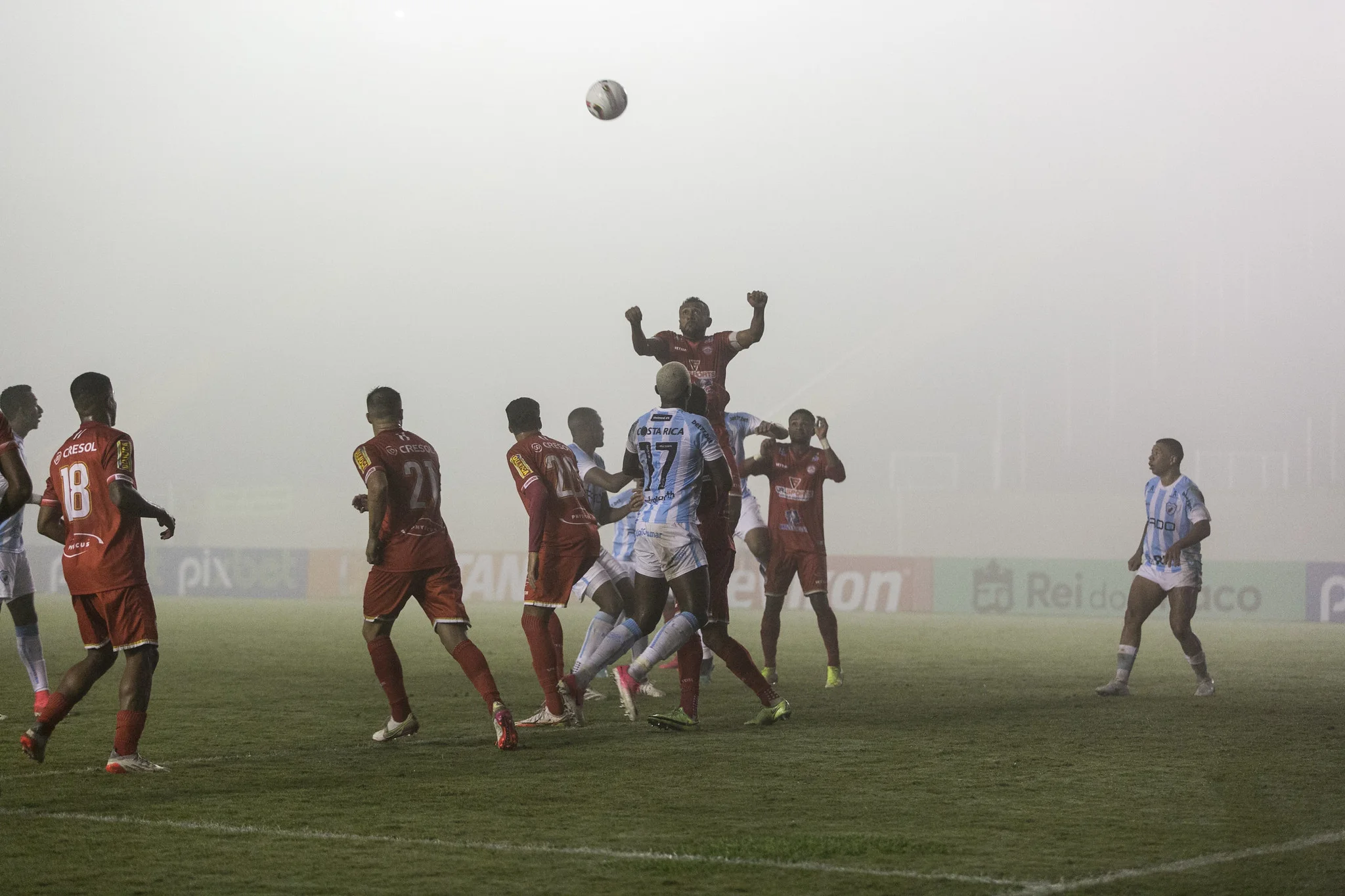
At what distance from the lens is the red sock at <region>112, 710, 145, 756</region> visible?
309 inches

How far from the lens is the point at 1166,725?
34.4 feet

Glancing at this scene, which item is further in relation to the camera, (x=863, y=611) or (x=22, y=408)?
(x=863, y=611)

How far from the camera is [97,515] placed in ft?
25.8

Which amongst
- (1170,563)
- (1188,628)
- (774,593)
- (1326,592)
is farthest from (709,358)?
(1326,592)

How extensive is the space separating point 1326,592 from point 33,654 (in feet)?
86.3

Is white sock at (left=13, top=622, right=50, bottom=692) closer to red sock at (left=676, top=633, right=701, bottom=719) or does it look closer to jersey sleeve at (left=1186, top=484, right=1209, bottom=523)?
red sock at (left=676, top=633, right=701, bottom=719)

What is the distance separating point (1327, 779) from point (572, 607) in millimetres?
27116

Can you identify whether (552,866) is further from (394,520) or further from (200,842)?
(394,520)

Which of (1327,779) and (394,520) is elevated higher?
(394,520)

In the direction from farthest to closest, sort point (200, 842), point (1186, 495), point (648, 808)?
point (1186, 495) < point (648, 808) < point (200, 842)

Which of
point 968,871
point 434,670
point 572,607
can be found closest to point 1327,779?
point 968,871

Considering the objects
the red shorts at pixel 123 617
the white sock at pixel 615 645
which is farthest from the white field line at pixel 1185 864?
the red shorts at pixel 123 617

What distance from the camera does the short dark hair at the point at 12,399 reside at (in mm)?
10266

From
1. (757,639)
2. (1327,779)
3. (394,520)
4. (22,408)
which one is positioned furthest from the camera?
(757,639)
